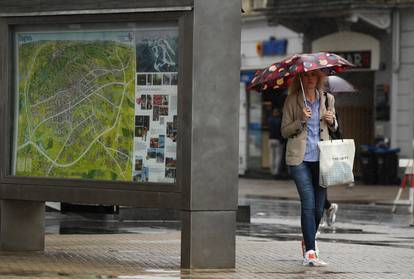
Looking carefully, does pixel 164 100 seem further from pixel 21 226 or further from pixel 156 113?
pixel 21 226

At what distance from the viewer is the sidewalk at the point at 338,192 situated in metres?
27.8

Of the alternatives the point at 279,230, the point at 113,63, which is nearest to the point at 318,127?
the point at 113,63

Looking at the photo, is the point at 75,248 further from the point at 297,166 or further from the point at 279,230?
the point at 279,230

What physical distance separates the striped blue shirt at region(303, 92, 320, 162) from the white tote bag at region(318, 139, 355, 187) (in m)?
0.09

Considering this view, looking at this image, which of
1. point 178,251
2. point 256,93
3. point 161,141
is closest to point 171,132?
point 161,141

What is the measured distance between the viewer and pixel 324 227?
17781mm

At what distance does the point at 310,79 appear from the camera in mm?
11773

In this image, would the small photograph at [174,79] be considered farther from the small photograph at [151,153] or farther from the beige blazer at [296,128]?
the beige blazer at [296,128]

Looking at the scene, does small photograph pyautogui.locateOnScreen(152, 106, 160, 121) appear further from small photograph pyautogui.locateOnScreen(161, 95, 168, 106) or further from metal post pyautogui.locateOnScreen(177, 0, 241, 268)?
metal post pyautogui.locateOnScreen(177, 0, 241, 268)

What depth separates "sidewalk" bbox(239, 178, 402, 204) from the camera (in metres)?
27.8

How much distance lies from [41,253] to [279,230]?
5272 millimetres

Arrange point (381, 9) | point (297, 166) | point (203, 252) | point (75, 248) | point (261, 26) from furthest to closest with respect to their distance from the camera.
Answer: point (261, 26) → point (381, 9) → point (75, 248) → point (297, 166) → point (203, 252)

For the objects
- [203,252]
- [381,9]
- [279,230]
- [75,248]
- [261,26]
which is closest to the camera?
[203,252]

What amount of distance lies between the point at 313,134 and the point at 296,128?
20 centimetres
